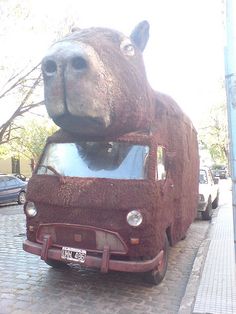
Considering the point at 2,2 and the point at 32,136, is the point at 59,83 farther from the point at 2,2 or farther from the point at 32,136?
the point at 32,136

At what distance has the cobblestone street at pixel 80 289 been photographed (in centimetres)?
566

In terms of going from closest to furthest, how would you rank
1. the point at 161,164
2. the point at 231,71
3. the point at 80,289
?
the point at 231,71 < the point at 80,289 < the point at 161,164

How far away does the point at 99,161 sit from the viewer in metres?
6.53

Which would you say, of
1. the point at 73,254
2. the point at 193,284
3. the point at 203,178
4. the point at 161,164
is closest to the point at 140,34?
the point at 161,164

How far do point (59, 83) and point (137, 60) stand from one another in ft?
4.79

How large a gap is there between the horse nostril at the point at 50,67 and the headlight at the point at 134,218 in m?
2.15

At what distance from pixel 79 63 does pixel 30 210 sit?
226cm

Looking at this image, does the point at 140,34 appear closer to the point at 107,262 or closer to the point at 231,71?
the point at 107,262

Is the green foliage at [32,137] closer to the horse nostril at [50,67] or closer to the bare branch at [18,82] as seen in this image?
the bare branch at [18,82]

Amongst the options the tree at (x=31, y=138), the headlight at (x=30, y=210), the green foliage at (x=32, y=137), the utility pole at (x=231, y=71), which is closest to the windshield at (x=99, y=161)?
the headlight at (x=30, y=210)

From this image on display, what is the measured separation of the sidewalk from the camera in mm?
5414

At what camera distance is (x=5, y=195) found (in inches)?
761

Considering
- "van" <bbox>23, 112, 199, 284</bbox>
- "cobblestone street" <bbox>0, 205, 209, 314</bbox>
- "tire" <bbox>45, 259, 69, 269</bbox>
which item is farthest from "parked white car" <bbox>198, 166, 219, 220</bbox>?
"tire" <bbox>45, 259, 69, 269</bbox>

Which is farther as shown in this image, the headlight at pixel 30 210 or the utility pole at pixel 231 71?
the headlight at pixel 30 210
